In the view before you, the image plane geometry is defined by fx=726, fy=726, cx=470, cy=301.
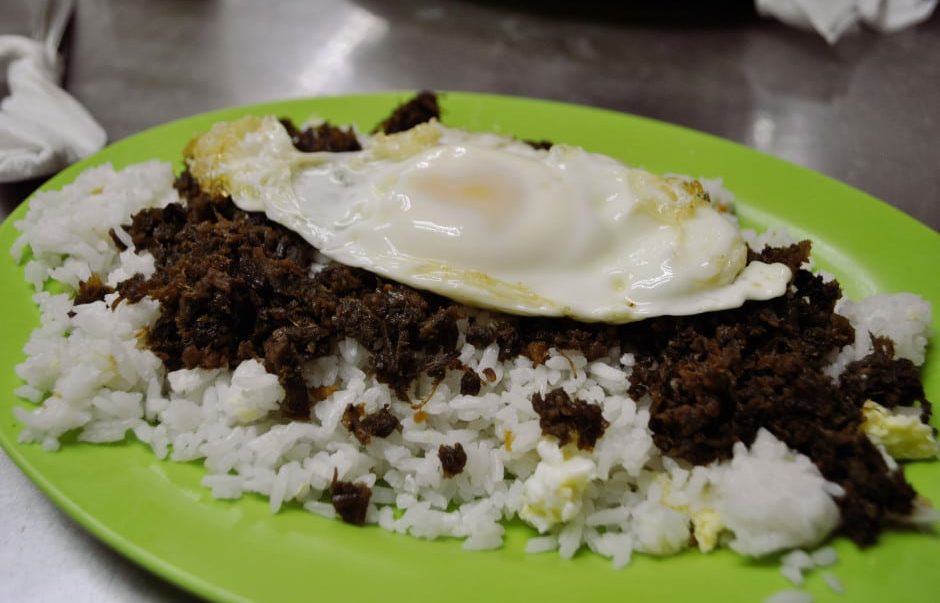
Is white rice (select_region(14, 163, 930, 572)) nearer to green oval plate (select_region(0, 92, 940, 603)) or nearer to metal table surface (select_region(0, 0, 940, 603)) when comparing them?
green oval plate (select_region(0, 92, 940, 603))

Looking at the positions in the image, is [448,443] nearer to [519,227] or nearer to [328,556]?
[328,556]

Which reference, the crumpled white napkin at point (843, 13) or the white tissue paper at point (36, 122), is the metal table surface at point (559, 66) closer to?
the crumpled white napkin at point (843, 13)

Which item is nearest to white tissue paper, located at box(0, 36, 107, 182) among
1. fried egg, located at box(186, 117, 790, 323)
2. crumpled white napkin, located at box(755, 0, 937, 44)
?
fried egg, located at box(186, 117, 790, 323)

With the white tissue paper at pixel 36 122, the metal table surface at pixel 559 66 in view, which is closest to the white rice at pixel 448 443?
the white tissue paper at pixel 36 122

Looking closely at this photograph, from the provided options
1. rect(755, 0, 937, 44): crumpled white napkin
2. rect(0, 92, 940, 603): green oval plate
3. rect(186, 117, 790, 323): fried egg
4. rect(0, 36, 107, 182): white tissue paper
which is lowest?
rect(0, 36, 107, 182): white tissue paper

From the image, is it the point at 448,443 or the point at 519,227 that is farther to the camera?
the point at 519,227

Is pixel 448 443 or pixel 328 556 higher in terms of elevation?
pixel 448 443

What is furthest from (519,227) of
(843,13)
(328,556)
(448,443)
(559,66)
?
(843,13)
